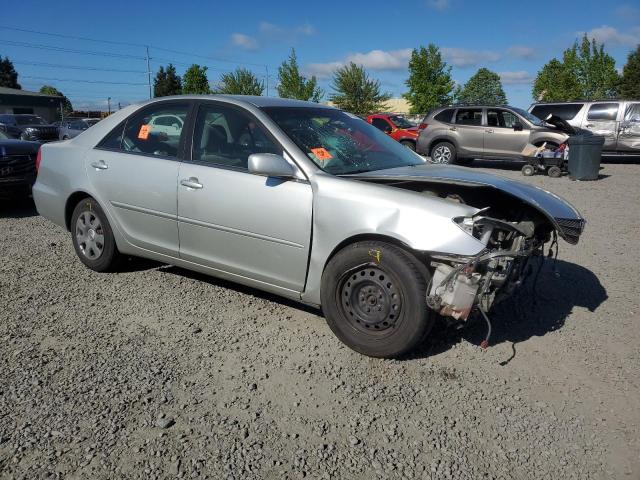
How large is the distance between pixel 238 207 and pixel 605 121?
15308mm

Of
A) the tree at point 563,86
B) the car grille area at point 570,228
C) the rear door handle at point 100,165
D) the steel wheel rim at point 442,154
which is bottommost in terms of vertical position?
the steel wheel rim at point 442,154

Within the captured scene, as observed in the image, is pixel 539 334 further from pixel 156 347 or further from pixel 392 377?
pixel 156 347

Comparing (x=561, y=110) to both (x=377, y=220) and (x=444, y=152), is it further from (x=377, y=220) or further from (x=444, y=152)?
(x=377, y=220)

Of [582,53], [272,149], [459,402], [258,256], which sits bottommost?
[459,402]

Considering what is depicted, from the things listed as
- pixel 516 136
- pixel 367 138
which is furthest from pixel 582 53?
pixel 367 138

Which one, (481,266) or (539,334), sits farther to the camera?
(539,334)

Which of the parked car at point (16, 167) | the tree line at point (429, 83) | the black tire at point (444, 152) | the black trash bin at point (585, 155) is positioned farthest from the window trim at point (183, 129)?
the tree line at point (429, 83)

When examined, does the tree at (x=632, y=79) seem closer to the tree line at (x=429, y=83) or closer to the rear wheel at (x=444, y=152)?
the tree line at (x=429, y=83)

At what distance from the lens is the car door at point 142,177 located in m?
4.45

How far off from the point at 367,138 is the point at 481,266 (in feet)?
5.82

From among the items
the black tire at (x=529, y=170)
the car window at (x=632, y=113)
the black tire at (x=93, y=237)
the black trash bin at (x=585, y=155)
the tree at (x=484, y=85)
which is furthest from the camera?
the tree at (x=484, y=85)

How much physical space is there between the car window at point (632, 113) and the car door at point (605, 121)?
267 mm

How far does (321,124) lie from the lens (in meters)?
4.41

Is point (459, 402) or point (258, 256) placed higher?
point (258, 256)
